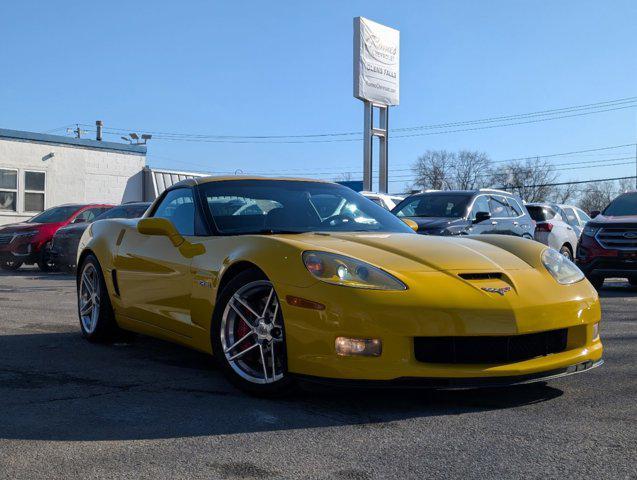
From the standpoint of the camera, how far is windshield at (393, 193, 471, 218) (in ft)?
41.9

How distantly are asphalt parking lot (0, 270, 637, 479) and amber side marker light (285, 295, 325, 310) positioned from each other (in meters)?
0.53

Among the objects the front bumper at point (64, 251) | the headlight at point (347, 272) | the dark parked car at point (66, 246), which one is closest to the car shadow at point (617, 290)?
the headlight at point (347, 272)

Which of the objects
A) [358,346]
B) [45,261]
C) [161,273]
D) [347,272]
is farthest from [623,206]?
[45,261]

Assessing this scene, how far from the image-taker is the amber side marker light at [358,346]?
13.1 feet

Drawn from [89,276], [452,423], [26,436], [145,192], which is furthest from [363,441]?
[145,192]

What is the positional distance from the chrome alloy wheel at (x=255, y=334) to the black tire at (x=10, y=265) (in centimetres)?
1291

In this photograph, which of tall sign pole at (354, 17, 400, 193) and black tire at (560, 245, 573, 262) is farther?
tall sign pole at (354, 17, 400, 193)

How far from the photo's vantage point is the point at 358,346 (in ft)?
13.2

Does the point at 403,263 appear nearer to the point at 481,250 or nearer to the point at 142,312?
the point at 481,250

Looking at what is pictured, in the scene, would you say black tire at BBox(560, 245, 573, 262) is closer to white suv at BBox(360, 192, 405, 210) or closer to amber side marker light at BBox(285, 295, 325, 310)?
white suv at BBox(360, 192, 405, 210)

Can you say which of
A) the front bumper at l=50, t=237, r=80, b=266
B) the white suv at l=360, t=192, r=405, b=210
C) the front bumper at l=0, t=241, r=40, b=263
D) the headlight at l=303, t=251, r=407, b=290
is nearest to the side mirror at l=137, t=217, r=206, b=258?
the headlight at l=303, t=251, r=407, b=290

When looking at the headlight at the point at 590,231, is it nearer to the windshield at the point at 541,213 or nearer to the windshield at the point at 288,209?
the windshield at the point at 541,213

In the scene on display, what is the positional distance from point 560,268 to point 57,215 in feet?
46.3

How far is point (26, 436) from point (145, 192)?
23.1 meters
